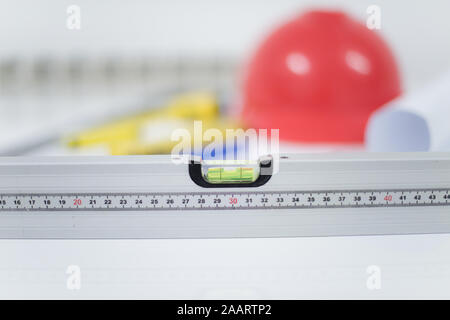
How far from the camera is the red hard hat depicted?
1.64 m

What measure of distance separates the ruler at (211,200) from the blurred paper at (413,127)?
34cm

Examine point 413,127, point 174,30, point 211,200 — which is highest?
point 174,30

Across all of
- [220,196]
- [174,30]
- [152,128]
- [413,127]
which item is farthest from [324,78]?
[174,30]

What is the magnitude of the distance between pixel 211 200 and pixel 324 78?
78 centimetres

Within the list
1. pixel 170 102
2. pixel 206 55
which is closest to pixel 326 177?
pixel 170 102

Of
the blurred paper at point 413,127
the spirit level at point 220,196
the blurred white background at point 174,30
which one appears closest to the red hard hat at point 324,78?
the blurred paper at point 413,127

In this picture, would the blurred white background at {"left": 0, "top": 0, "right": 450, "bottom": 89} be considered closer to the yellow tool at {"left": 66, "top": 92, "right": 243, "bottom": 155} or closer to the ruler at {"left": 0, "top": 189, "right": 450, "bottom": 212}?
the yellow tool at {"left": 66, "top": 92, "right": 243, "bottom": 155}

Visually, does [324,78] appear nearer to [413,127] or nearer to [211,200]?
[413,127]

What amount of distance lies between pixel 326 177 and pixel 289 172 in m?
0.07

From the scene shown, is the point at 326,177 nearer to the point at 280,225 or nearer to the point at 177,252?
the point at 280,225

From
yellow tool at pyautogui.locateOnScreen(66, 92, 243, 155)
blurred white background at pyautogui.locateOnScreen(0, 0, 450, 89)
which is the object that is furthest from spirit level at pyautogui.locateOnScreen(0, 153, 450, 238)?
blurred white background at pyautogui.locateOnScreen(0, 0, 450, 89)

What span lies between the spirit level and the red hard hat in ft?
2.08

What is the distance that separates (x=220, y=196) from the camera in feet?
3.34

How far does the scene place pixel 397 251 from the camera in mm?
964
